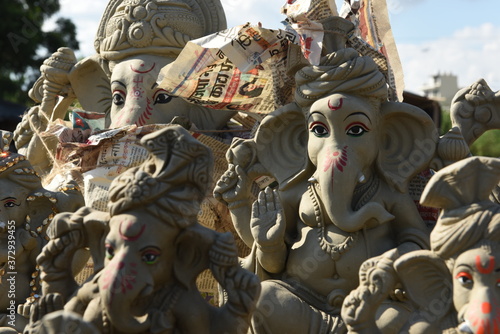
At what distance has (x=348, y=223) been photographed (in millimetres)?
4188

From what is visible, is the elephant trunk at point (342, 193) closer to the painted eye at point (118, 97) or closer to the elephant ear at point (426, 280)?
the elephant ear at point (426, 280)

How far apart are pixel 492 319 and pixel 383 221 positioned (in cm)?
117

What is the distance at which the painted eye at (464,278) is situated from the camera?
316 cm

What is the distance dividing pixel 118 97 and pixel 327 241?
63.4 inches

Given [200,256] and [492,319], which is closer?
[492,319]

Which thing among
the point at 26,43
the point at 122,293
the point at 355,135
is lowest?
the point at 26,43

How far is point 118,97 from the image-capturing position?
535 centimetres

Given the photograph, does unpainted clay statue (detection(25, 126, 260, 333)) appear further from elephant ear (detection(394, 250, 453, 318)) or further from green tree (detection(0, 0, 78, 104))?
green tree (detection(0, 0, 78, 104))

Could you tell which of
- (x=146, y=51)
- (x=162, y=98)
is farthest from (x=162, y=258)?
(x=146, y=51)

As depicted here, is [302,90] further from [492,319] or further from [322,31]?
[492,319]

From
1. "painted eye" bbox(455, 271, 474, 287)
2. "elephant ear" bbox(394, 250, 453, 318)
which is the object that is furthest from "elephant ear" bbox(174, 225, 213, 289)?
"painted eye" bbox(455, 271, 474, 287)

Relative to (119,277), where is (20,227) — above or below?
below

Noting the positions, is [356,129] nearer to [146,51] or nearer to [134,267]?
[134,267]

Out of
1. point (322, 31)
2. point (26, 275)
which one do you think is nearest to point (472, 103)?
point (322, 31)
